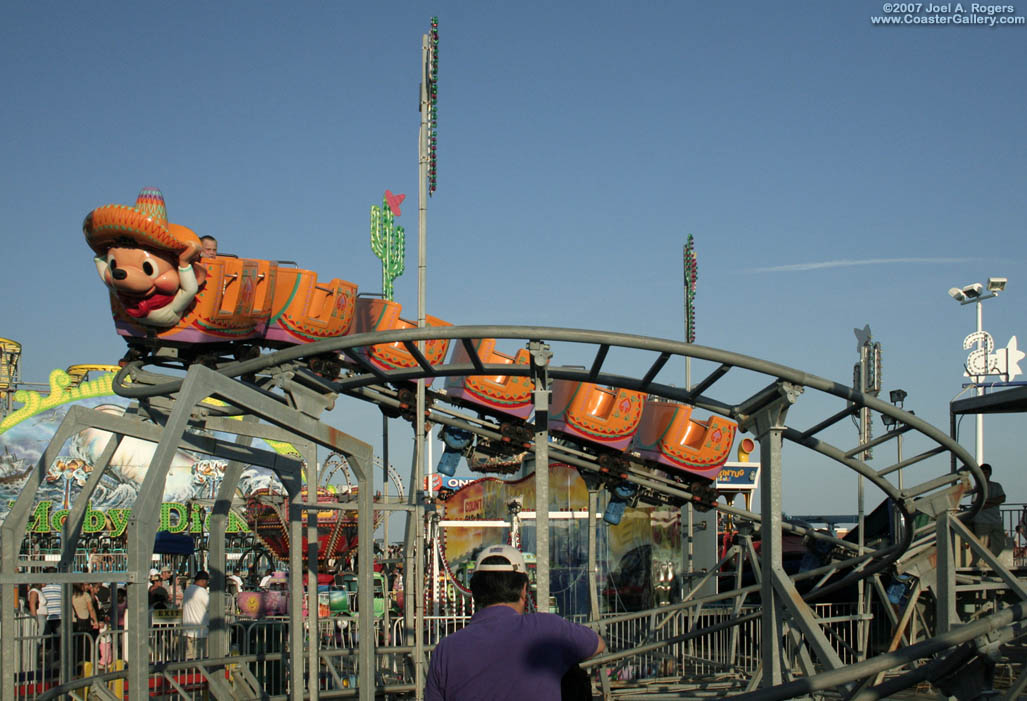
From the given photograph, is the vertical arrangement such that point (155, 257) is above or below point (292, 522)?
above

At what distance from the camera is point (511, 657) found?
10.9ft

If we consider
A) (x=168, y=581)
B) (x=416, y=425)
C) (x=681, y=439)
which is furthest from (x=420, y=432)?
(x=168, y=581)

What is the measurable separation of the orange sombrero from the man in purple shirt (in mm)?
6208

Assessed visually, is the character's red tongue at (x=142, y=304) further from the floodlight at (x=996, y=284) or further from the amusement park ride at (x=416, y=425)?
the floodlight at (x=996, y=284)

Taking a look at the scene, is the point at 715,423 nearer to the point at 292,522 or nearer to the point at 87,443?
the point at 292,522

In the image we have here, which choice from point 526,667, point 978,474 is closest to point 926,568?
point 978,474

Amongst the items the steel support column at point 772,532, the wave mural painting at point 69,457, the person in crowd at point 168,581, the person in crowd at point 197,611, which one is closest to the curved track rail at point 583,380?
the steel support column at point 772,532

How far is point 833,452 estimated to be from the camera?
10.3 meters

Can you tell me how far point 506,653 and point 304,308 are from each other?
24.3 feet

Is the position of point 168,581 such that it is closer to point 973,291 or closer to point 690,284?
point 690,284

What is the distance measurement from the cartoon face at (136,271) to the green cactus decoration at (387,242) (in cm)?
386

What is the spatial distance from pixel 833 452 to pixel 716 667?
5662 millimetres

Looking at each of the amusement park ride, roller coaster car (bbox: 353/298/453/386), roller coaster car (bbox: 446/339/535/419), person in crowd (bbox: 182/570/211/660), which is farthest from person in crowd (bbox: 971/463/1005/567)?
person in crowd (bbox: 182/570/211/660)

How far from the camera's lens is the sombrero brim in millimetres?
8562
